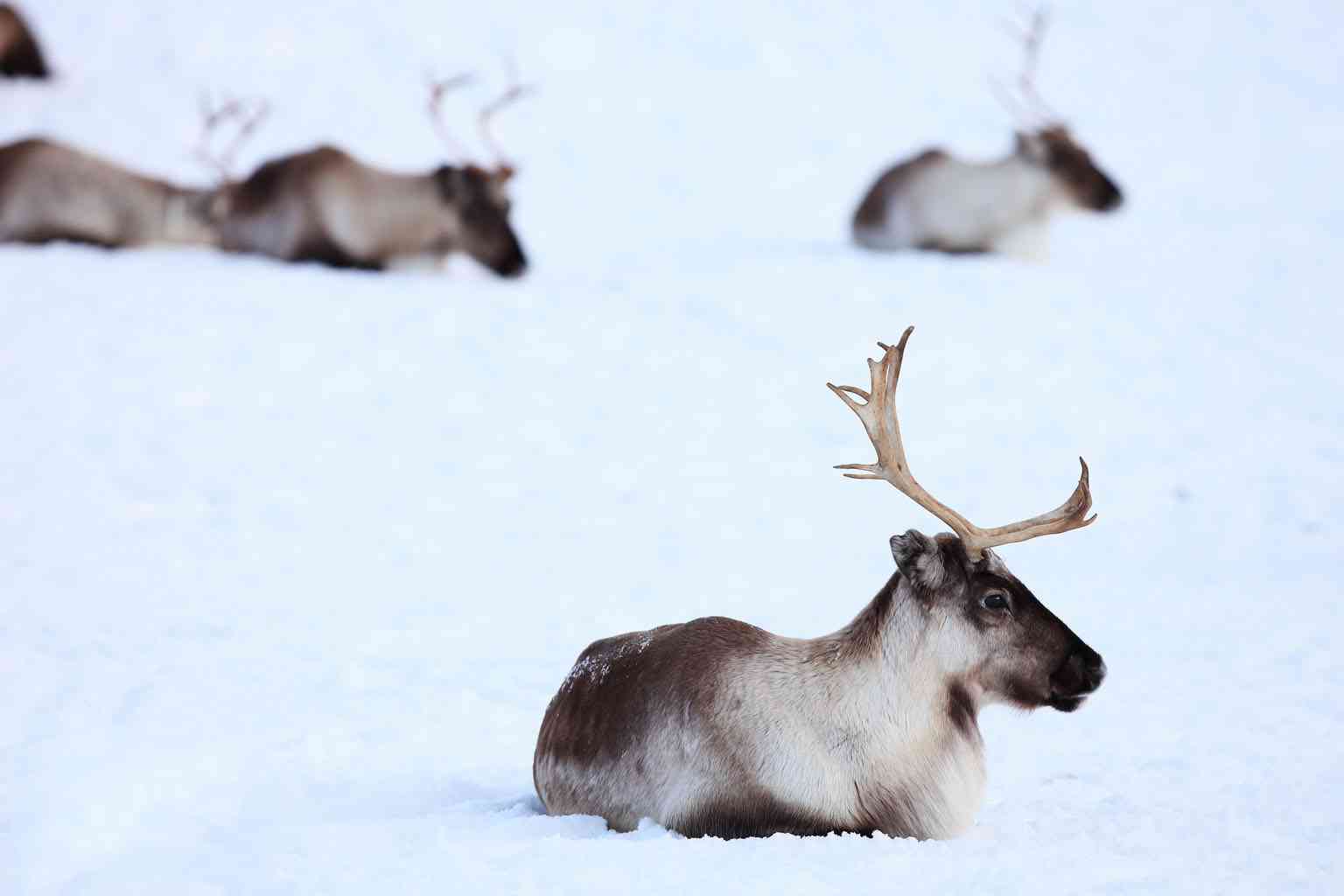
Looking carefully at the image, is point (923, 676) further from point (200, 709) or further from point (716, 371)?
point (716, 371)

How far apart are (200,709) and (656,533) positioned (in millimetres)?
2772

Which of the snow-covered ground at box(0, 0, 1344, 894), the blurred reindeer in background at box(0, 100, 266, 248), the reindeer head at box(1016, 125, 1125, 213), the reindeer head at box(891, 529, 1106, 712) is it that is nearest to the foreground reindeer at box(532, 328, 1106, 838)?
the reindeer head at box(891, 529, 1106, 712)

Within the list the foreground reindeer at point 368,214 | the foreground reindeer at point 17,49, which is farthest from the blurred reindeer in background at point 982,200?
the foreground reindeer at point 17,49

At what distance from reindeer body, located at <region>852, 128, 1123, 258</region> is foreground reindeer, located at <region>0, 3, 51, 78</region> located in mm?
7941

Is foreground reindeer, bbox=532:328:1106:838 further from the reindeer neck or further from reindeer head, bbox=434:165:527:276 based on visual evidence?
reindeer head, bbox=434:165:527:276

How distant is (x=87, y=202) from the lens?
445 inches

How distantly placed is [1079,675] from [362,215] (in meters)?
8.19

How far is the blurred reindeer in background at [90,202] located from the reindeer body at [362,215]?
0.26 m

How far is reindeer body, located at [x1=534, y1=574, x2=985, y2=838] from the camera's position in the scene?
13.7ft

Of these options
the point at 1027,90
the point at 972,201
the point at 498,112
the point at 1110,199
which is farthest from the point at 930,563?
the point at 498,112

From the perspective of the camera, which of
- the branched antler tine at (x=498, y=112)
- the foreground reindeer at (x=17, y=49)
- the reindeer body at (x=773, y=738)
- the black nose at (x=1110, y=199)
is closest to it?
the reindeer body at (x=773, y=738)

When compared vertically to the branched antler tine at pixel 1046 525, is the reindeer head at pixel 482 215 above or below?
below

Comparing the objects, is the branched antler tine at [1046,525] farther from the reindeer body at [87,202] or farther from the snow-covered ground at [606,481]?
the reindeer body at [87,202]

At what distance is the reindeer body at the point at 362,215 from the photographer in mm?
11438
